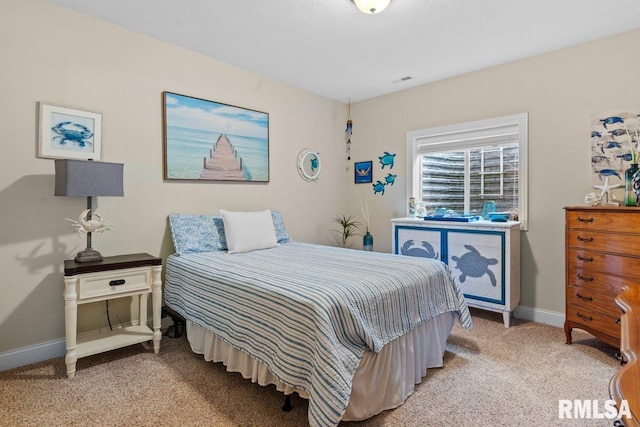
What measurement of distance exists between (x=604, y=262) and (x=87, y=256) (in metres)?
3.61

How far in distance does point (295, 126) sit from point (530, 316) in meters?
3.18

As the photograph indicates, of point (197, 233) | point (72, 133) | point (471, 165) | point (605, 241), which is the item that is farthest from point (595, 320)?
point (72, 133)

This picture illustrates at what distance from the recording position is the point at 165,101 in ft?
9.88

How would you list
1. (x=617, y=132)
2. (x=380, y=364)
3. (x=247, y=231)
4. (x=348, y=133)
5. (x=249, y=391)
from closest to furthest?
(x=380, y=364) < (x=249, y=391) < (x=617, y=132) < (x=247, y=231) < (x=348, y=133)

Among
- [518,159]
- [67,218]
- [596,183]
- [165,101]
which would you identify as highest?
[165,101]

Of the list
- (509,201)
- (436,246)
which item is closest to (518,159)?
(509,201)

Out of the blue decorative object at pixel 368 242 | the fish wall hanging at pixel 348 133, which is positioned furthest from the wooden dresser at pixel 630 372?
the fish wall hanging at pixel 348 133

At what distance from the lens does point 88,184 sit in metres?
2.27

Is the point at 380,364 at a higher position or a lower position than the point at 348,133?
lower

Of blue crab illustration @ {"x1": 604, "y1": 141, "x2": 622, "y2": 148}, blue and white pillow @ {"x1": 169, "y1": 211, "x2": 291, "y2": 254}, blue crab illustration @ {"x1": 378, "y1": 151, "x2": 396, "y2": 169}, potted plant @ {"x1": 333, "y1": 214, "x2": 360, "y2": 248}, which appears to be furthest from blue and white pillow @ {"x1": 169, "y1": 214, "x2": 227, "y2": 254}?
blue crab illustration @ {"x1": 604, "y1": 141, "x2": 622, "y2": 148}

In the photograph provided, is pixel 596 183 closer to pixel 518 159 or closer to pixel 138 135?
pixel 518 159

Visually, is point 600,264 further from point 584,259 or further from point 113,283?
point 113,283

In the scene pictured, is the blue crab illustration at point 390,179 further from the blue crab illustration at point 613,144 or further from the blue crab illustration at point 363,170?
the blue crab illustration at point 613,144

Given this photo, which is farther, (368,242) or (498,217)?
(368,242)
